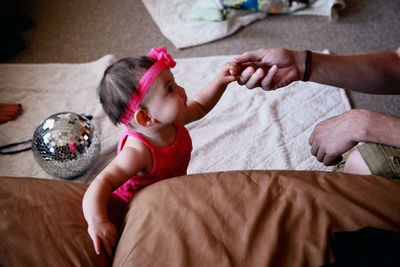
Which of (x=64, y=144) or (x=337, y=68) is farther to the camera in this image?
(x=64, y=144)

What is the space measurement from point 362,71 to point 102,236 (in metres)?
0.84

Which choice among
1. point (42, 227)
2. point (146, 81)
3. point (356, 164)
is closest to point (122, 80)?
point (146, 81)

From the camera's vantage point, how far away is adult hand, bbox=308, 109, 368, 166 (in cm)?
86

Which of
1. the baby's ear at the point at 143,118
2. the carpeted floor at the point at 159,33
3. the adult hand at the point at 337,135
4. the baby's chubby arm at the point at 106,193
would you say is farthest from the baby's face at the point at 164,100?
the carpeted floor at the point at 159,33

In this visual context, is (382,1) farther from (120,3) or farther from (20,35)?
(20,35)

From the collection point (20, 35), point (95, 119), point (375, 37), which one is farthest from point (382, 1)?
point (20, 35)

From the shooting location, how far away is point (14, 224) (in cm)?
67

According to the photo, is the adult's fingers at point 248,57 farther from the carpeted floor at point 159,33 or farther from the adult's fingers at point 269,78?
the carpeted floor at point 159,33

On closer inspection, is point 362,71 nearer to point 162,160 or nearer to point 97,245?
point 162,160

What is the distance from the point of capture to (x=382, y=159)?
0.84 m

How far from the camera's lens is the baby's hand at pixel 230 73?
3.21 ft

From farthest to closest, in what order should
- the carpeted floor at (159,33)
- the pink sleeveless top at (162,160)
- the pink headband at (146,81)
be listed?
the carpeted floor at (159,33), the pink sleeveless top at (162,160), the pink headband at (146,81)

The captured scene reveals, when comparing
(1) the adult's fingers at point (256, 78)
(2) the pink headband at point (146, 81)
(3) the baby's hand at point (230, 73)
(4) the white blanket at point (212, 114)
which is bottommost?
(4) the white blanket at point (212, 114)

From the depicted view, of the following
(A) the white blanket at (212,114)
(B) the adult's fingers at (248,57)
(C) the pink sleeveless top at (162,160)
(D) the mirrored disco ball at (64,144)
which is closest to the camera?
(C) the pink sleeveless top at (162,160)
